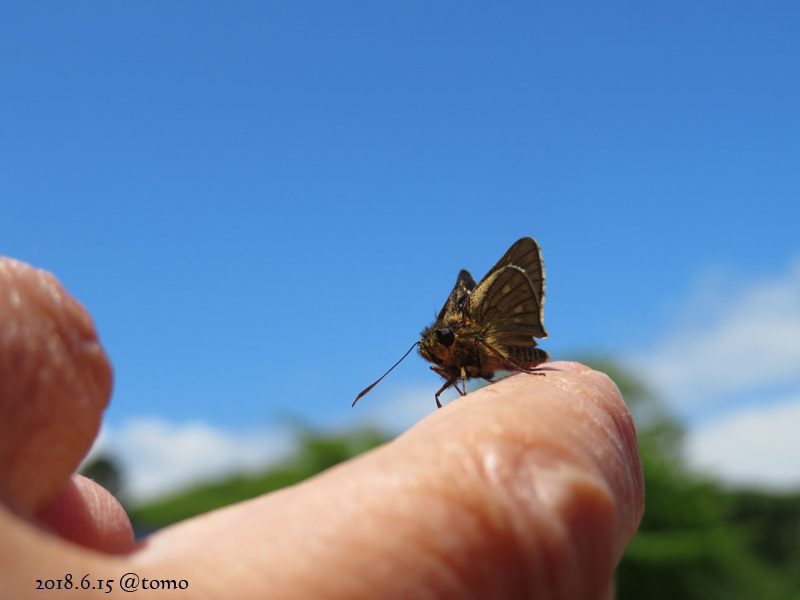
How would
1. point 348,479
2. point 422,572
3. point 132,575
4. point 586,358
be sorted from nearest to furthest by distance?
point 132,575 → point 422,572 → point 348,479 → point 586,358

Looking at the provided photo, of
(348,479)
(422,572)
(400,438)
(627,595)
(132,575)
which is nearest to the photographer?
(132,575)

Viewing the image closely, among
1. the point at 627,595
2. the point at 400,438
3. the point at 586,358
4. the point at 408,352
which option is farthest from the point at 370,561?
the point at 586,358

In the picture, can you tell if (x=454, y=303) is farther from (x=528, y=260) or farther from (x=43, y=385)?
(x=43, y=385)

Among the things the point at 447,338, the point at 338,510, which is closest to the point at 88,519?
the point at 338,510

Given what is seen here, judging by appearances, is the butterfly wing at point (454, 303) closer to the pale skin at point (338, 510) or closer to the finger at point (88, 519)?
the pale skin at point (338, 510)

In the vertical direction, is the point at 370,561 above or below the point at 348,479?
below

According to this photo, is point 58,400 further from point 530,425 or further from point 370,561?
point 530,425

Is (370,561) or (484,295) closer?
(370,561)
